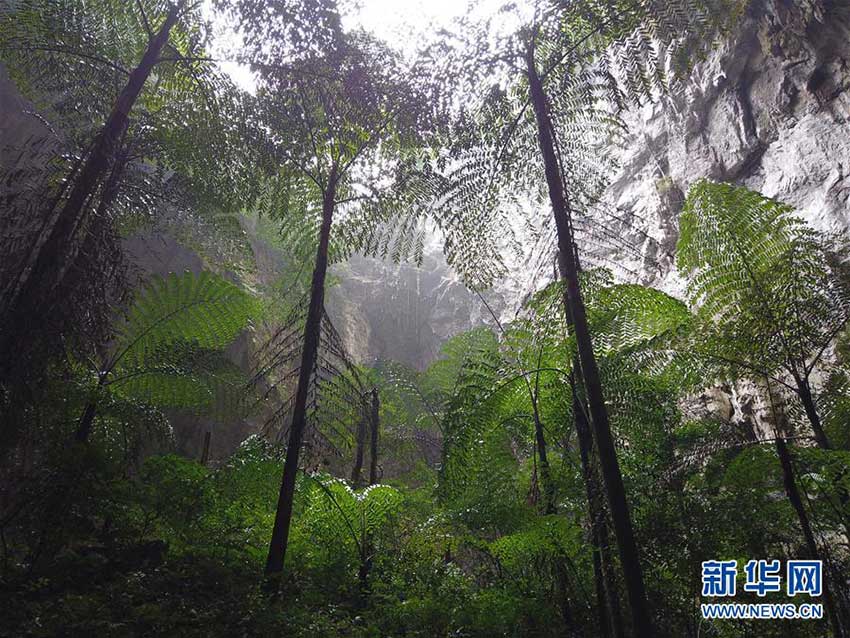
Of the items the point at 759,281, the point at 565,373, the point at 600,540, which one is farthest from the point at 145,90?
the point at 759,281

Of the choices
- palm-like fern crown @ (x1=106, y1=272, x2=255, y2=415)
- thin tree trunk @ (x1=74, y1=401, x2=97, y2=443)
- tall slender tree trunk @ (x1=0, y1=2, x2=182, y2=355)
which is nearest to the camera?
tall slender tree trunk @ (x1=0, y1=2, x2=182, y2=355)

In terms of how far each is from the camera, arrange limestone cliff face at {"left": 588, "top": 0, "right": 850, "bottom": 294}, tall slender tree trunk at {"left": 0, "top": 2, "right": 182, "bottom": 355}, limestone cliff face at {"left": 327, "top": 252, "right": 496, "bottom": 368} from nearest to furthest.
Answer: tall slender tree trunk at {"left": 0, "top": 2, "right": 182, "bottom": 355}, limestone cliff face at {"left": 588, "top": 0, "right": 850, "bottom": 294}, limestone cliff face at {"left": 327, "top": 252, "right": 496, "bottom": 368}

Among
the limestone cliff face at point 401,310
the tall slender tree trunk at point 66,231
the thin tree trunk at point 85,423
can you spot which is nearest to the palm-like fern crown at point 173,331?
the thin tree trunk at point 85,423

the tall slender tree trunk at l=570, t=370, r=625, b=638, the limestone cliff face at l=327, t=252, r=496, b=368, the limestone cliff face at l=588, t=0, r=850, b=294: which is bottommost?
the tall slender tree trunk at l=570, t=370, r=625, b=638

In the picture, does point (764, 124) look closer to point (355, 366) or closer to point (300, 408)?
point (355, 366)

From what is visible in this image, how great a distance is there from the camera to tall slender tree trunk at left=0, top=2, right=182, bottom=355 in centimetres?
237

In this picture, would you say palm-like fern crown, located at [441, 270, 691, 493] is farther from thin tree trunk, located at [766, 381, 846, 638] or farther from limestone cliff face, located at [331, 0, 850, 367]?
thin tree trunk, located at [766, 381, 846, 638]

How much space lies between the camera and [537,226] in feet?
12.7

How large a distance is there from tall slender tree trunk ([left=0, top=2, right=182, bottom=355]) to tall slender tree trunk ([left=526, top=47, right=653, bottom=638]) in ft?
7.98

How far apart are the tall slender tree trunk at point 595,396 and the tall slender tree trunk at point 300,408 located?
5.79 feet

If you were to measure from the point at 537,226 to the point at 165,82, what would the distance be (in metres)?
3.23

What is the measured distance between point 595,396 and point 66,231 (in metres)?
2.78

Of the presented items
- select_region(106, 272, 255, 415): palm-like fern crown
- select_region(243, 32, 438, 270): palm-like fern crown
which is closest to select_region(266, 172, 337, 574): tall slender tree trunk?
select_region(243, 32, 438, 270): palm-like fern crown

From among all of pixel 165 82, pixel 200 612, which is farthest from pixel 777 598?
pixel 165 82
